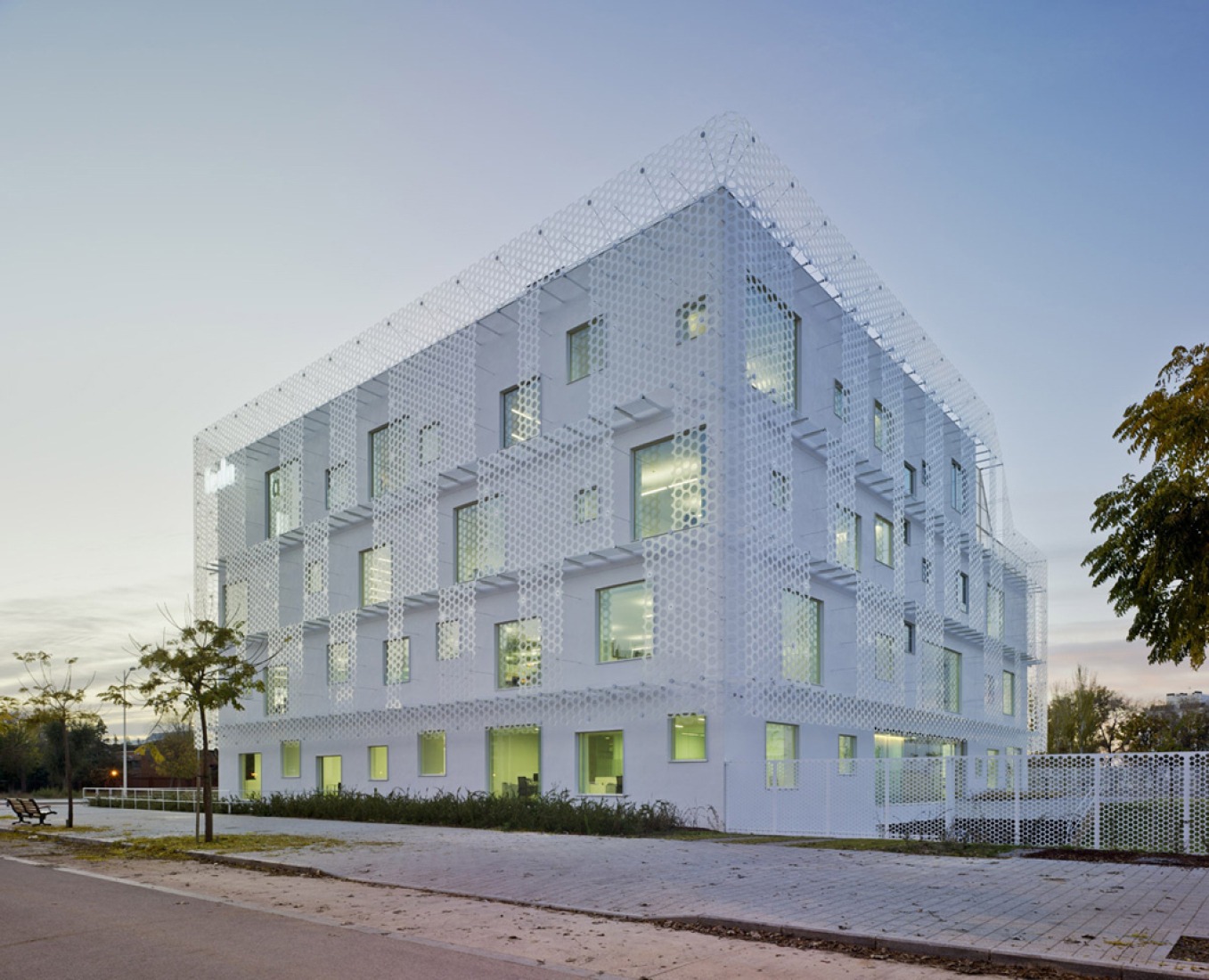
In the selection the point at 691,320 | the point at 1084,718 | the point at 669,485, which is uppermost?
the point at 691,320

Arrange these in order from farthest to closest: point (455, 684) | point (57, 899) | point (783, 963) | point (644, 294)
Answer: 1. point (455, 684)
2. point (644, 294)
3. point (57, 899)
4. point (783, 963)

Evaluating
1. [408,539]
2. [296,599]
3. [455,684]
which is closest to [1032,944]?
[455,684]

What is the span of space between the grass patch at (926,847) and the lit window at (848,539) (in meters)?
10.7

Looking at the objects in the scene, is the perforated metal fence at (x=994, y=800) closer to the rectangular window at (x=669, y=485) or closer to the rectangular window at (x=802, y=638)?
the rectangular window at (x=802, y=638)

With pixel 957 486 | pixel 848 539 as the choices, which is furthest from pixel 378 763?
pixel 957 486

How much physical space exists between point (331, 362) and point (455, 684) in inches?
459

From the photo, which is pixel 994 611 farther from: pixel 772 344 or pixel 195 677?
pixel 195 677

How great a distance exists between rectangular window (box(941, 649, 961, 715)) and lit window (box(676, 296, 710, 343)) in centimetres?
1593

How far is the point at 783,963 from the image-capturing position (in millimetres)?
7332

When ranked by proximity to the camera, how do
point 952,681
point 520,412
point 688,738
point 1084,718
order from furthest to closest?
point 1084,718
point 952,681
point 520,412
point 688,738

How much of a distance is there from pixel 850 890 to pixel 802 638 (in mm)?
13736

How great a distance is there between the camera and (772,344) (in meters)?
23.9

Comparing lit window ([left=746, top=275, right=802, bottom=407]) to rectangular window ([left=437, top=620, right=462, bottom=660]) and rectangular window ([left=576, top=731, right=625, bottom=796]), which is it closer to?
rectangular window ([left=576, top=731, right=625, bottom=796])

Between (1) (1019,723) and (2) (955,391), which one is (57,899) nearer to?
(2) (955,391)
